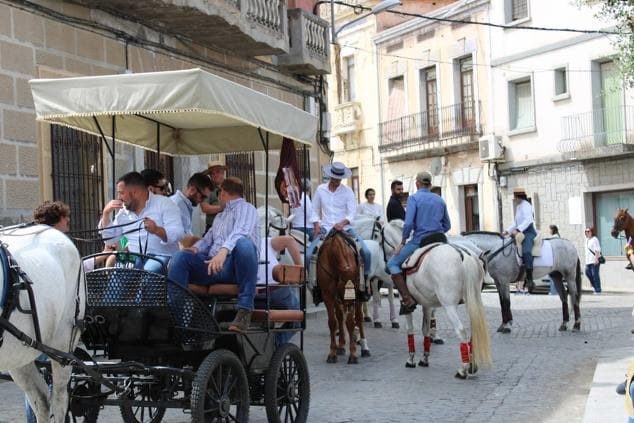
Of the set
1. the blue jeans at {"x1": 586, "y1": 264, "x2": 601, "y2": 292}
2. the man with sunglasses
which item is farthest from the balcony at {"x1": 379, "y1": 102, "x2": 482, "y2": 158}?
the man with sunglasses

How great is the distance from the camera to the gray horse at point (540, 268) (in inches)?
609

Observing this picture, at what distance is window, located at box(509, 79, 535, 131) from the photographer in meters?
32.4

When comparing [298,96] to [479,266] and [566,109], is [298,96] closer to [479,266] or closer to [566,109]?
[479,266]

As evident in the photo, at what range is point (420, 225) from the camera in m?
11.5

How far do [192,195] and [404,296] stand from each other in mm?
3600

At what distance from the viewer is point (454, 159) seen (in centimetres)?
3484

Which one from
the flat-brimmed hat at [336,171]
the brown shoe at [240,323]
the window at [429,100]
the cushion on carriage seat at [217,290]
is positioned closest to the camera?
the brown shoe at [240,323]

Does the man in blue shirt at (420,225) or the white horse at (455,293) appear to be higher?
the man in blue shirt at (420,225)

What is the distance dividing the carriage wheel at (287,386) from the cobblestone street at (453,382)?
0.52 m

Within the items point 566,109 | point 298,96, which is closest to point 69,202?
point 298,96

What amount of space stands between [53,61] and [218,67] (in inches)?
171

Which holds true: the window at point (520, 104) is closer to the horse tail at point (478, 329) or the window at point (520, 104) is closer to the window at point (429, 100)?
the window at point (429, 100)

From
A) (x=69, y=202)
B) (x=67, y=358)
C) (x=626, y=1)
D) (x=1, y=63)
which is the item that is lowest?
(x=67, y=358)

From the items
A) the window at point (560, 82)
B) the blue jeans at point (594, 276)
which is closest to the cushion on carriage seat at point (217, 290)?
the blue jeans at point (594, 276)
